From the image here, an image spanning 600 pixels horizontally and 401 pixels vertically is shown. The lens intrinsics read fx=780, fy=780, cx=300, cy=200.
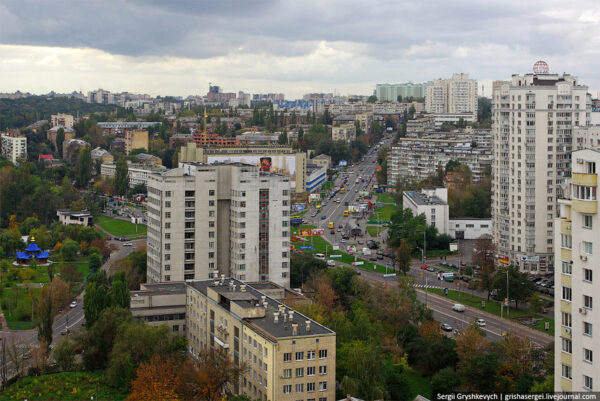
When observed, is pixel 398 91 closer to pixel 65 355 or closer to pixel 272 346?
pixel 65 355

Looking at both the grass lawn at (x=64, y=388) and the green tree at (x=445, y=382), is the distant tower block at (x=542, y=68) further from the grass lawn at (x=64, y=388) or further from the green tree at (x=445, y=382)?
the grass lawn at (x=64, y=388)

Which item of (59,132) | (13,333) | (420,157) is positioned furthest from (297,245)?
(59,132)

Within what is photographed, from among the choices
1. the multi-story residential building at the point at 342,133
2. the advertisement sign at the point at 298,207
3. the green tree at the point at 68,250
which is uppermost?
the multi-story residential building at the point at 342,133

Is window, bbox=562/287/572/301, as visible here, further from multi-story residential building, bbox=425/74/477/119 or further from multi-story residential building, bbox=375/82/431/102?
multi-story residential building, bbox=375/82/431/102

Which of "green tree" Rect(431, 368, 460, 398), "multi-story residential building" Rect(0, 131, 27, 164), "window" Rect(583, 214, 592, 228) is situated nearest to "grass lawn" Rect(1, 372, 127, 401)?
"green tree" Rect(431, 368, 460, 398)

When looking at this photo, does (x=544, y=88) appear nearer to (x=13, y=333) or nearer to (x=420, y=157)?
(x=13, y=333)

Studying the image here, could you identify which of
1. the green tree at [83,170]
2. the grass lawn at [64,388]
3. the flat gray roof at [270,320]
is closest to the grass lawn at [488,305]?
the flat gray roof at [270,320]

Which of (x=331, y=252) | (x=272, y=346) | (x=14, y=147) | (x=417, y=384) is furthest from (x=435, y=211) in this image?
(x=14, y=147)
